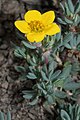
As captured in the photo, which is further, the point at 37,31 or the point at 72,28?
the point at 72,28

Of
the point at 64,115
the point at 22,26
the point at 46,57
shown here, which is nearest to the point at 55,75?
the point at 46,57

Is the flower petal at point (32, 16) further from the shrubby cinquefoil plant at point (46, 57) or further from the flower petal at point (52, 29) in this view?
the flower petal at point (52, 29)

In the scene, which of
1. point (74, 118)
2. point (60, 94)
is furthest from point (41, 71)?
point (74, 118)

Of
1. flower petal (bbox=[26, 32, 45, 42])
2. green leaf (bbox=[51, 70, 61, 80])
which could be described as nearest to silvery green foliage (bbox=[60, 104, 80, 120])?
green leaf (bbox=[51, 70, 61, 80])

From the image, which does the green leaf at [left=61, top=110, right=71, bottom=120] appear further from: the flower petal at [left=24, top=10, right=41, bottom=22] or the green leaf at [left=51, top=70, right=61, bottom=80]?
the flower petal at [left=24, top=10, right=41, bottom=22]

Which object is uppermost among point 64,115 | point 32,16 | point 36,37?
point 32,16

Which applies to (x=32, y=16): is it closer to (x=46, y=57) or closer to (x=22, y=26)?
(x=22, y=26)

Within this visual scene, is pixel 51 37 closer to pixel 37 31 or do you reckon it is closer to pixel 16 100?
pixel 37 31
